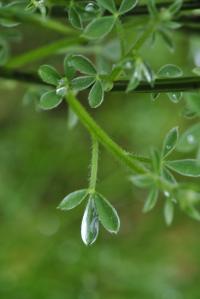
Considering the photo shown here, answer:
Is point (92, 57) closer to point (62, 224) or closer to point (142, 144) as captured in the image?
point (142, 144)

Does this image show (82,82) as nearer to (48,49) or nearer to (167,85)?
(167,85)

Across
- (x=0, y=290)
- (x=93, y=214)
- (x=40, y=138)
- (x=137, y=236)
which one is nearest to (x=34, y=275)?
(x=0, y=290)

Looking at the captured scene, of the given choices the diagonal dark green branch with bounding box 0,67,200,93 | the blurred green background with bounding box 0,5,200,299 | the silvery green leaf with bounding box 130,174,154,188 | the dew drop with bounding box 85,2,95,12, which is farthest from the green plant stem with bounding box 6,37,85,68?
the blurred green background with bounding box 0,5,200,299

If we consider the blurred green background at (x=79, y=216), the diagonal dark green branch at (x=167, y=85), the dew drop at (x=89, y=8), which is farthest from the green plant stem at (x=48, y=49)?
the blurred green background at (x=79, y=216)

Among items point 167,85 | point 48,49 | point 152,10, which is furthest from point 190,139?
point 48,49

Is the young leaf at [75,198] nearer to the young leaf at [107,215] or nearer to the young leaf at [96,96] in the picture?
the young leaf at [107,215]

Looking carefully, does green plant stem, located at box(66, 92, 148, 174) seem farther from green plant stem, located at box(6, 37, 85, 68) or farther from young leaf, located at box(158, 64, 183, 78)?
green plant stem, located at box(6, 37, 85, 68)

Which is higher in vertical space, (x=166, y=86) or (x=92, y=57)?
(x=92, y=57)
